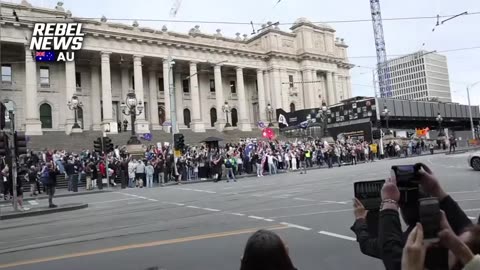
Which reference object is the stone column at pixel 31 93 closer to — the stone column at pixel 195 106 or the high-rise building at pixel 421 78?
the stone column at pixel 195 106

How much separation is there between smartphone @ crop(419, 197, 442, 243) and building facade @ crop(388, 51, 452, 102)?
6798cm

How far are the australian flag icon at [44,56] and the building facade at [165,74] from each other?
1.03m

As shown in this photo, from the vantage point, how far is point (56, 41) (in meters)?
46.8

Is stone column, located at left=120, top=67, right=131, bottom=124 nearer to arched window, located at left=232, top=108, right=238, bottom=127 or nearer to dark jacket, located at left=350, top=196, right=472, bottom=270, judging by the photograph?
arched window, located at left=232, top=108, right=238, bottom=127

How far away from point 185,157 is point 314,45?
50358 millimetres

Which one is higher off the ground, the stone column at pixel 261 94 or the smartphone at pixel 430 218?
the stone column at pixel 261 94

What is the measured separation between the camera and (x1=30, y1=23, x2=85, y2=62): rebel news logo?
46094 millimetres

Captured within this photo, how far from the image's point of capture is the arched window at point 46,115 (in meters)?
53.0

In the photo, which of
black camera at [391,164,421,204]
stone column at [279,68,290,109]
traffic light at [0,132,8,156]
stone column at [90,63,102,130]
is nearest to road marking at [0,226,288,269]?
black camera at [391,164,421,204]

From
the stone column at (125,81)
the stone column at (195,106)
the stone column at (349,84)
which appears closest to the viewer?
the stone column at (125,81)

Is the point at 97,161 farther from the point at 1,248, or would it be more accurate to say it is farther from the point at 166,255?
the point at 166,255

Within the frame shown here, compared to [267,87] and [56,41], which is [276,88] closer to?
[267,87]

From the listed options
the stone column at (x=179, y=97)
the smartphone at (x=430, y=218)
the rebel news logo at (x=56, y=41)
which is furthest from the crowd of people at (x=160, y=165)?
the stone column at (x=179, y=97)

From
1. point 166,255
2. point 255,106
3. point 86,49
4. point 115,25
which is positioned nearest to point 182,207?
point 166,255
